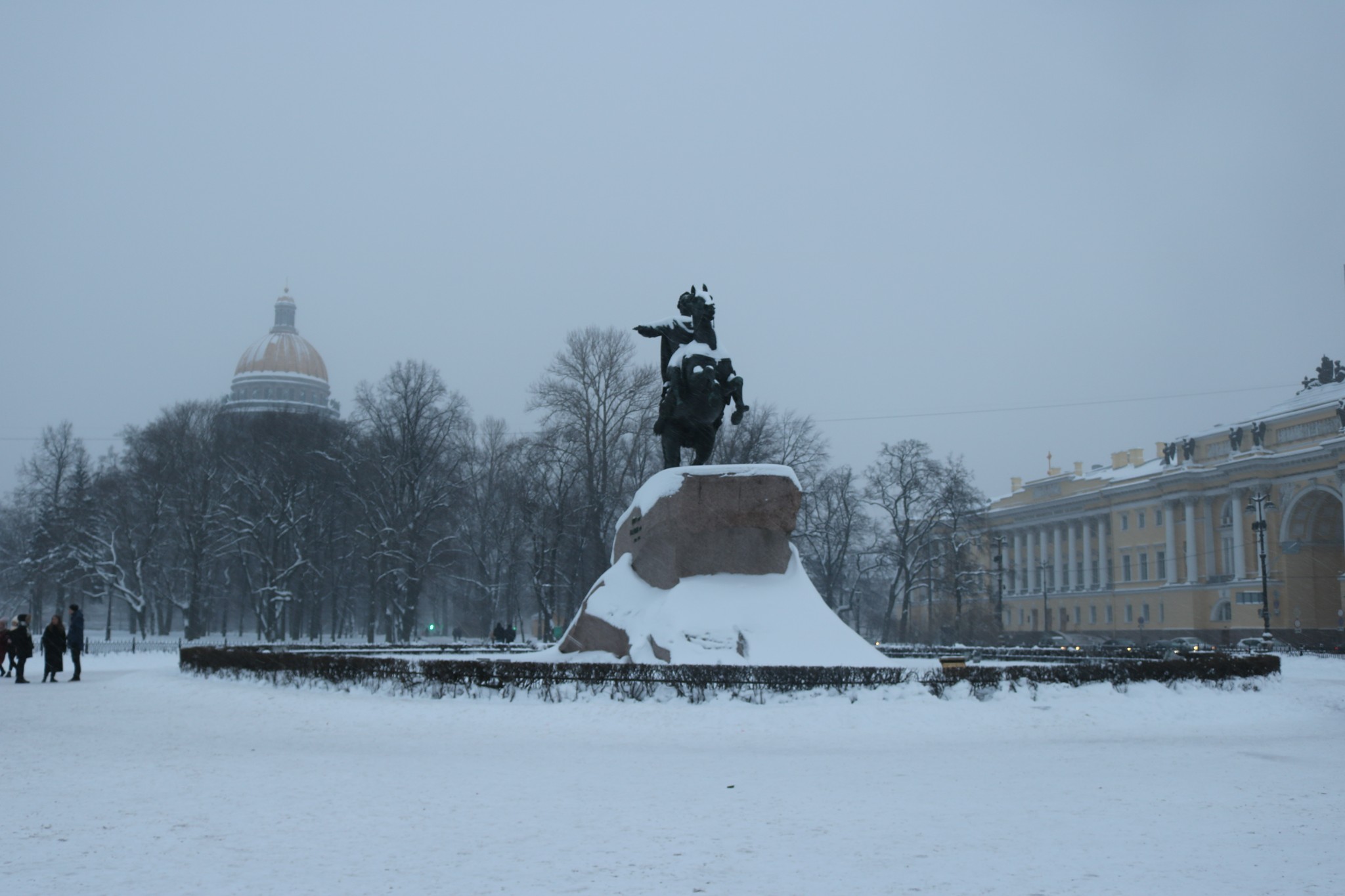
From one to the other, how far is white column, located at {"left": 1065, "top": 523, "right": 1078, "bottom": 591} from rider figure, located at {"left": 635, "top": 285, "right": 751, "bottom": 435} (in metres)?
82.0

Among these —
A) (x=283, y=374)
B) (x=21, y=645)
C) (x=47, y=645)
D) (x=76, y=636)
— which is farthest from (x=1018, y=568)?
(x=21, y=645)

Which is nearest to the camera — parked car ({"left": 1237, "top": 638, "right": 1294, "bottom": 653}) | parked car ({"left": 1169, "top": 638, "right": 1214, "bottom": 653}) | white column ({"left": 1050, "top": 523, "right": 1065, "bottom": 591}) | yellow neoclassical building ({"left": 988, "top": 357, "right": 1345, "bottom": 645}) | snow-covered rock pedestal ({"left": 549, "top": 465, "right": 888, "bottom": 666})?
snow-covered rock pedestal ({"left": 549, "top": 465, "right": 888, "bottom": 666})

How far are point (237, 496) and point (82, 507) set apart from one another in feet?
23.8

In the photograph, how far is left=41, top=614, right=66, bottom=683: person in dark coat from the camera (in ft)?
73.8

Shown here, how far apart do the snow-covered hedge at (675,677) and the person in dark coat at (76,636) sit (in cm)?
648

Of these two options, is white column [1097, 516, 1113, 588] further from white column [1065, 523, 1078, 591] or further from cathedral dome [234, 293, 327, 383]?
cathedral dome [234, 293, 327, 383]

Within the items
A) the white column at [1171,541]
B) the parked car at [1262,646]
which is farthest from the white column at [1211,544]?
the parked car at [1262,646]

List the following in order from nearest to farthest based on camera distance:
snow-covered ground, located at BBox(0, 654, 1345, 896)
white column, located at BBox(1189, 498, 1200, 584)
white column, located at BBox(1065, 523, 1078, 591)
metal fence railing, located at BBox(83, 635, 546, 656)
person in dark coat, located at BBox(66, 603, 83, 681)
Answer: snow-covered ground, located at BBox(0, 654, 1345, 896), person in dark coat, located at BBox(66, 603, 83, 681), metal fence railing, located at BBox(83, 635, 546, 656), white column, located at BBox(1189, 498, 1200, 584), white column, located at BBox(1065, 523, 1078, 591)

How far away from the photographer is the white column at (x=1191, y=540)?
79688 millimetres

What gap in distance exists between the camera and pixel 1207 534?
261 feet

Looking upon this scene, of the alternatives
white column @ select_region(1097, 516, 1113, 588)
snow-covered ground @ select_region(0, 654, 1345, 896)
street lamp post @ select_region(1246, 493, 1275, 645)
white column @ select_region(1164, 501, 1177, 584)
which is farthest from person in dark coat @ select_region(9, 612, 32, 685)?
white column @ select_region(1097, 516, 1113, 588)

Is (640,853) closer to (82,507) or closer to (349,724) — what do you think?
(349,724)

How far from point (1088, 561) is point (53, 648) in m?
85.8

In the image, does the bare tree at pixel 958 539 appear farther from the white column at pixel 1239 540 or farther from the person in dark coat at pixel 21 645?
the person in dark coat at pixel 21 645
